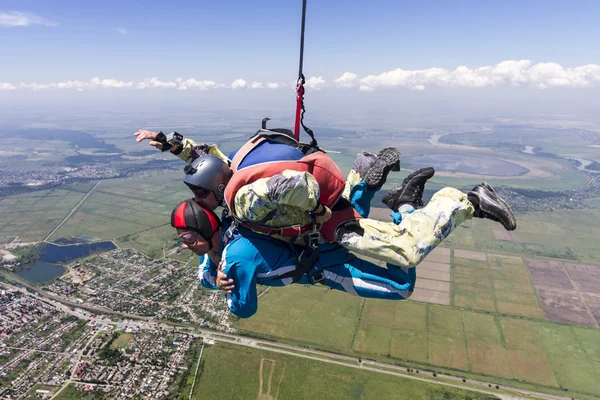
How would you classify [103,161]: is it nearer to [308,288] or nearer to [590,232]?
[308,288]

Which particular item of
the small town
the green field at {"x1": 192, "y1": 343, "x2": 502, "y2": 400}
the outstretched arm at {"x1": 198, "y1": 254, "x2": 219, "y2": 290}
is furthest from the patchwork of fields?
the outstretched arm at {"x1": 198, "y1": 254, "x2": 219, "y2": 290}

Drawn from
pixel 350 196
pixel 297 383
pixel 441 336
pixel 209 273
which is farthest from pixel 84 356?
pixel 350 196

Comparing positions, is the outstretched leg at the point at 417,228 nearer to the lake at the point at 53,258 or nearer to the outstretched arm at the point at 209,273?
the outstretched arm at the point at 209,273

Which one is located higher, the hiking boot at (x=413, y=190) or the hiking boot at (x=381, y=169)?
the hiking boot at (x=381, y=169)

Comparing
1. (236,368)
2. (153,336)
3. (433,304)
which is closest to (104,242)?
(153,336)

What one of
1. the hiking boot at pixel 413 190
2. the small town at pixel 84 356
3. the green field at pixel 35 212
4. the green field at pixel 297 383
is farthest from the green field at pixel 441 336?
the green field at pixel 35 212
